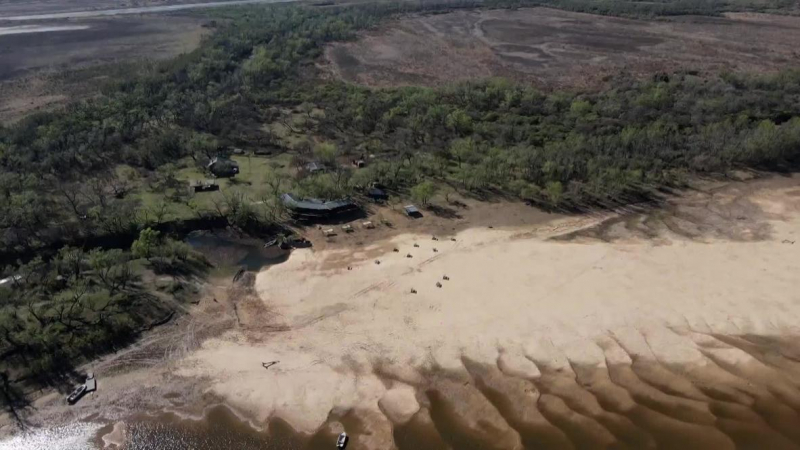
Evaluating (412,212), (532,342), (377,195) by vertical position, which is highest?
(377,195)

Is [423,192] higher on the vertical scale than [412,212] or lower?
higher

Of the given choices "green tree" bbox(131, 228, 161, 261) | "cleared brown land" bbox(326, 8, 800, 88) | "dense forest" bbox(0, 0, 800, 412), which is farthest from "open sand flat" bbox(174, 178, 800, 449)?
"cleared brown land" bbox(326, 8, 800, 88)

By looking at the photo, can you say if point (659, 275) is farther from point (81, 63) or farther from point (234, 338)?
point (81, 63)

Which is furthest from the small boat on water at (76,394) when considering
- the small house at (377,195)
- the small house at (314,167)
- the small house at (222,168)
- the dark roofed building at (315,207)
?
the small house at (314,167)

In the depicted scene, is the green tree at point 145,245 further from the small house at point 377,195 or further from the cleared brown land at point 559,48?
the cleared brown land at point 559,48

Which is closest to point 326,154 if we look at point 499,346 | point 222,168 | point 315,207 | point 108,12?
point 222,168

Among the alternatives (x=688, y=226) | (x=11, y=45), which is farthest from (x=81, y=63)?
(x=688, y=226)

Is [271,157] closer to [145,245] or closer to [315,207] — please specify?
[315,207]

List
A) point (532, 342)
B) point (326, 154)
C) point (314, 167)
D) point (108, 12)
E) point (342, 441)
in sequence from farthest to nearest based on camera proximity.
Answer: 1. point (108, 12)
2. point (326, 154)
3. point (314, 167)
4. point (532, 342)
5. point (342, 441)
